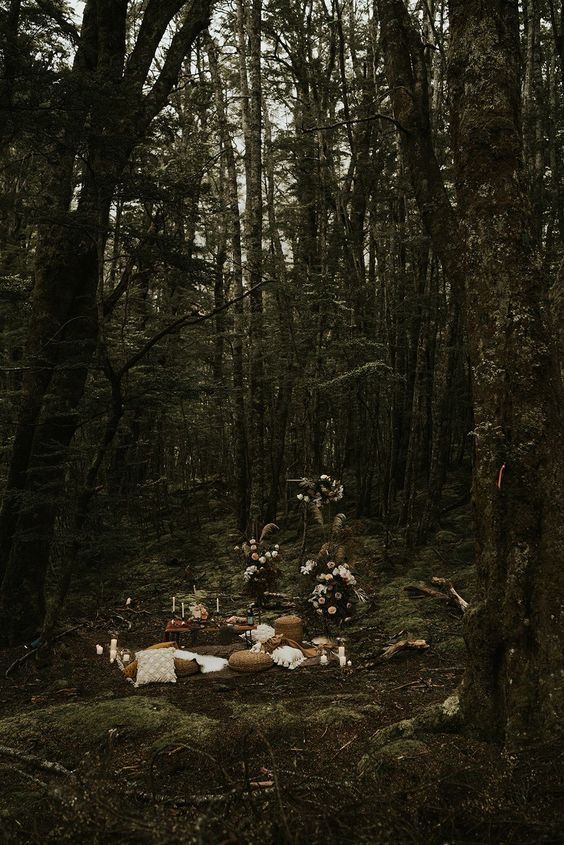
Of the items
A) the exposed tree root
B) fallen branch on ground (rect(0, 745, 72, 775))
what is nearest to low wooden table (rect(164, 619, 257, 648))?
fallen branch on ground (rect(0, 745, 72, 775))

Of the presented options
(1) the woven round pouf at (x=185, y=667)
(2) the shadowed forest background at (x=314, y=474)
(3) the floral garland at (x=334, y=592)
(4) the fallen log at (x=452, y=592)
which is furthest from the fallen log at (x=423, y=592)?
(1) the woven round pouf at (x=185, y=667)

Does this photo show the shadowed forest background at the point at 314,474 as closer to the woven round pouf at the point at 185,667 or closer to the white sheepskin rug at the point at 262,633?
the woven round pouf at the point at 185,667

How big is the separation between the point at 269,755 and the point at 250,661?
333cm

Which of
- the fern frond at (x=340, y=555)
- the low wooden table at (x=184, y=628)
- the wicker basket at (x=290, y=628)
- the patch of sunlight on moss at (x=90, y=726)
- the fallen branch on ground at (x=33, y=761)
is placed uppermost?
the fern frond at (x=340, y=555)

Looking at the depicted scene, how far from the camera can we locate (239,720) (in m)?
4.44

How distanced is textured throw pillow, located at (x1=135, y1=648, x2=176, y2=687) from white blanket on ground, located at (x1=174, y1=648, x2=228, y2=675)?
351mm

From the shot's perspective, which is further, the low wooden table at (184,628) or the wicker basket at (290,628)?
the low wooden table at (184,628)

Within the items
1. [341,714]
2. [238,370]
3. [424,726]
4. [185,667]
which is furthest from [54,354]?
[238,370]

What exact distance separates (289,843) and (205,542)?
13.1 m

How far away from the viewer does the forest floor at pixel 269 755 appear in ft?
6.33

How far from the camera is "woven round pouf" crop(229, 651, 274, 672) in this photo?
6.34 metres

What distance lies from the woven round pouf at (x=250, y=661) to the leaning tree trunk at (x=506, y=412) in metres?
3.62

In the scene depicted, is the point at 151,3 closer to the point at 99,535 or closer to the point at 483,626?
the point at 99,535

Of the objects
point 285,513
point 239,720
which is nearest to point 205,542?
point 285,513
